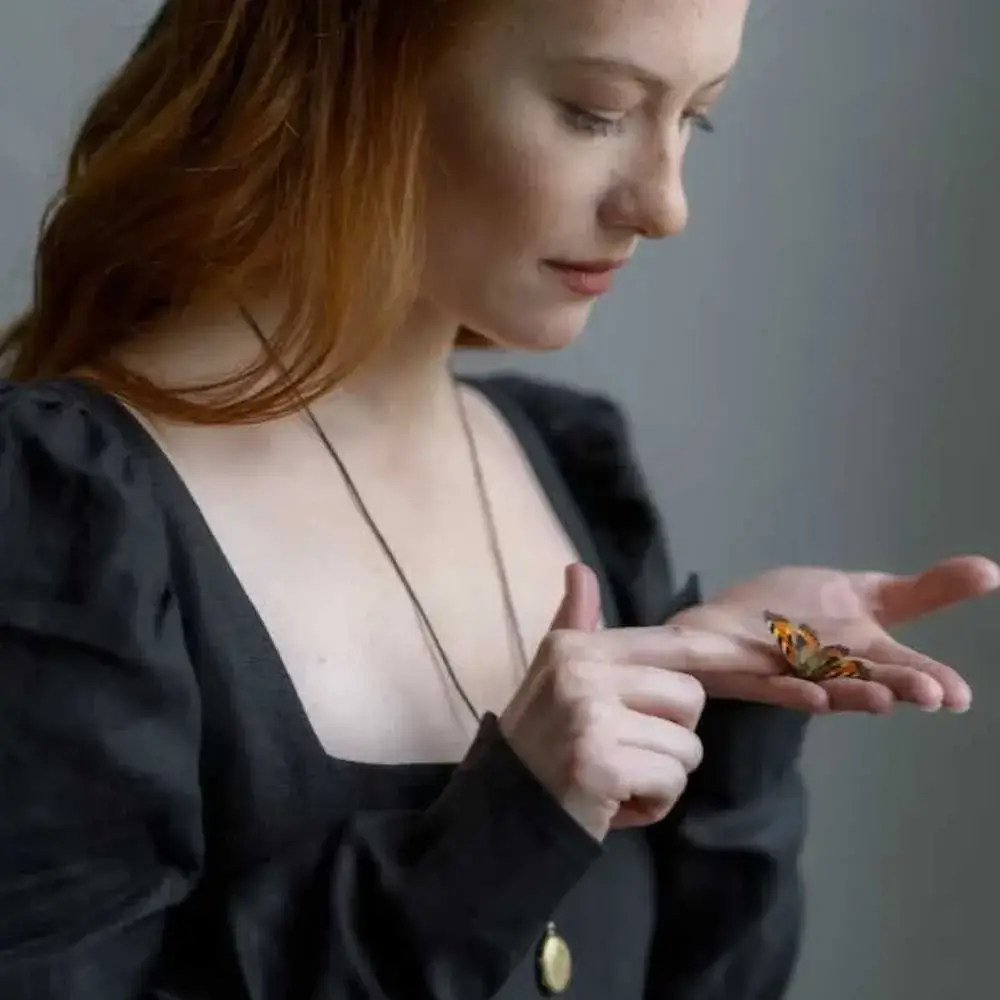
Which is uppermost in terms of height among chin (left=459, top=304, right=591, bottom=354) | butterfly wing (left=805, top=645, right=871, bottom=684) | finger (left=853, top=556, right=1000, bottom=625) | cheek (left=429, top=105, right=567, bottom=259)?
cheek (left=429, top=105, right=567, bottom=259)

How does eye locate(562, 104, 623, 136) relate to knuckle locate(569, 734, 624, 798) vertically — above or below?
above

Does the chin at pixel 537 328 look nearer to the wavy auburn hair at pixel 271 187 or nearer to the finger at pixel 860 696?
the wavy auburn hair at pixel 271 187

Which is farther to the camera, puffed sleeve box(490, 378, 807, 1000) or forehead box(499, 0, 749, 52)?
puffed sleeve box(490, 378, 807, 1000)

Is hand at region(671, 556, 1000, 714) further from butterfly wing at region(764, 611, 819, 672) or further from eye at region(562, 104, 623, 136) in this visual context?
eye at region(562, 104, 623, 136)

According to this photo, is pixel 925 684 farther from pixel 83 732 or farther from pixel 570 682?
pixel 83 732

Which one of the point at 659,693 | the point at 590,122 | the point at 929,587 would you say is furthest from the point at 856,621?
the point at 590,122

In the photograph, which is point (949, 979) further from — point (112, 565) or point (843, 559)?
point (112, 565)

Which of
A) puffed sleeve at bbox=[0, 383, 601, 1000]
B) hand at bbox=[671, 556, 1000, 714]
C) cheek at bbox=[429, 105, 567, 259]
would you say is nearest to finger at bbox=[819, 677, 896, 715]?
hand at bbox=[671, 556, 1000, 714]
